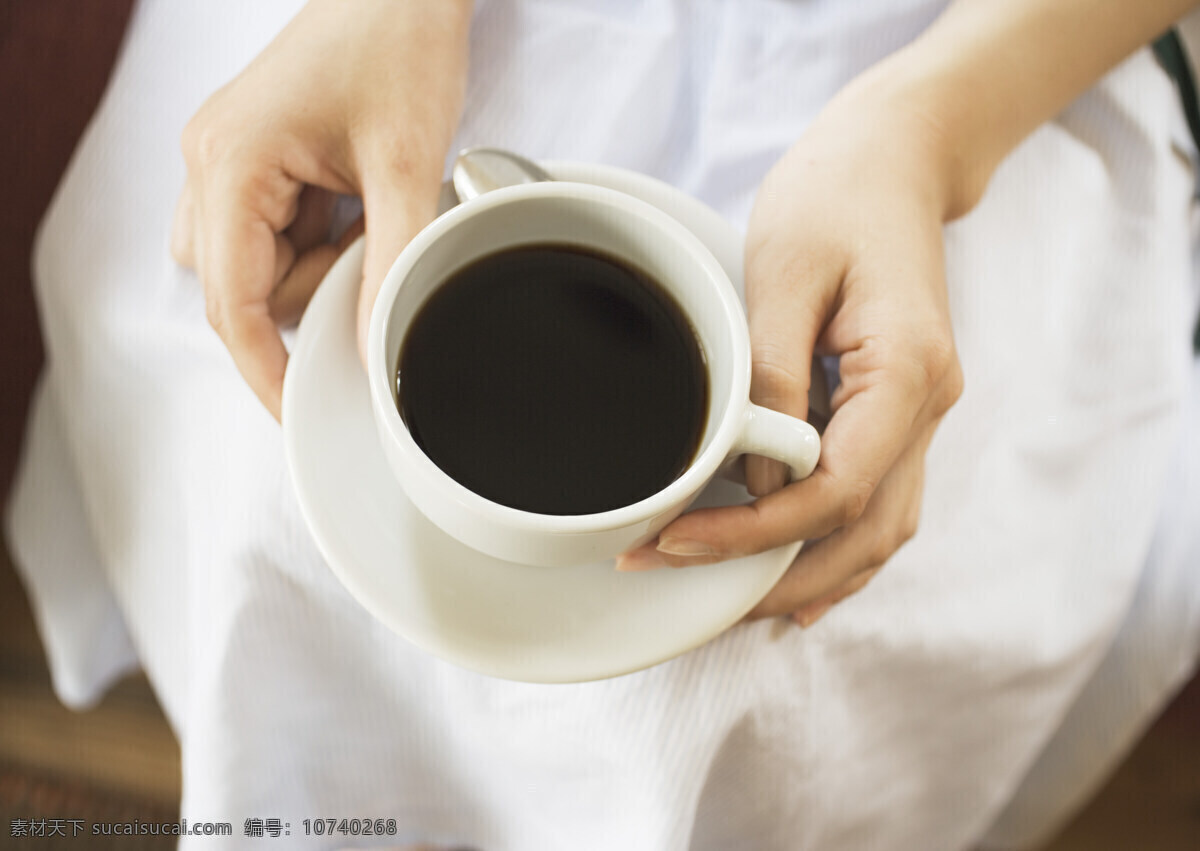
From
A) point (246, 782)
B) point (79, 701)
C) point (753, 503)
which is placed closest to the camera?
point (753, 503)

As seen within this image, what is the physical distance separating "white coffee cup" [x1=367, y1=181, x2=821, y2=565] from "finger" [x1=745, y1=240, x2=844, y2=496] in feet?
0.11

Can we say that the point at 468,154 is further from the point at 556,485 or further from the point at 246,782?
the point at 246,782

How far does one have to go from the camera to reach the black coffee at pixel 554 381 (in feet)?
1.55

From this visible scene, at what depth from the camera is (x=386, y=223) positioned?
0.51m

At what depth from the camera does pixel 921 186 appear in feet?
1.95

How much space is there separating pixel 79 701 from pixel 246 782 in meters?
0.38

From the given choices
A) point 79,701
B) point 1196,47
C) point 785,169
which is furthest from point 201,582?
point 1196,47

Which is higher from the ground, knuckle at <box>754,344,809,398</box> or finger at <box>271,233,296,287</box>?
knuckle at <box>754,344,809,398</box>

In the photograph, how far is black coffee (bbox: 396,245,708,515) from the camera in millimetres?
472

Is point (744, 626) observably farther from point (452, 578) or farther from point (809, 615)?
point (452, 578)

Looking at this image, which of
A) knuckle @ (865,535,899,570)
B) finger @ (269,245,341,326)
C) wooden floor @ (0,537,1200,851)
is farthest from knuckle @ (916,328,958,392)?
wooden floor @ (0,537,1200,851)

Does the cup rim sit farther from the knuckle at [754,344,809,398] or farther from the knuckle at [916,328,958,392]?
the knuckle at [916,328,958,392]

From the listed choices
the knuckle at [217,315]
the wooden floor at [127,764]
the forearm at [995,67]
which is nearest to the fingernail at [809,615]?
the forearm at [995,67]

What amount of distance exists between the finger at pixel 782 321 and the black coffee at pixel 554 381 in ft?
0.13
